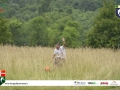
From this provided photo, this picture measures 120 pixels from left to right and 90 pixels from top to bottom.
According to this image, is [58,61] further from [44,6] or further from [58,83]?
[44,6]

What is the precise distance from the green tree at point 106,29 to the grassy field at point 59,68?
25.4 m

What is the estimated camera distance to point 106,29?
39.1m

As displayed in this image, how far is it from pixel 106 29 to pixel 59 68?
28.9 metres

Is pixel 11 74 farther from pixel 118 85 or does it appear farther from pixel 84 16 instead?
pixel 84 16

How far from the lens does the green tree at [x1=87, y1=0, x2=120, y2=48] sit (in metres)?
37.9

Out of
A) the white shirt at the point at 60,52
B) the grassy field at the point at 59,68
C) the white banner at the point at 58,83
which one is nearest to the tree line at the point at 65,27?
the grassy field at the point at 59,68

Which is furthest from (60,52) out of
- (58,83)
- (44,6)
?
(44,6)

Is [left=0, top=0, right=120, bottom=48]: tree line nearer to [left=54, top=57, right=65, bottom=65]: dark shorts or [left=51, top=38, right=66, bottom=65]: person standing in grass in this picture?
[left=51, top=38, right=66, bottom=65]: person standing in grass

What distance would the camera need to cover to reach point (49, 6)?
143000mm

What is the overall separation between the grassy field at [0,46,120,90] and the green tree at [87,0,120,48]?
83.3 feet

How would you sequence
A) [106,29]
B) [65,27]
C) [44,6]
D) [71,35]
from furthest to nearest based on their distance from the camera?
[44,6], [65,27], [71,35], [106,29]

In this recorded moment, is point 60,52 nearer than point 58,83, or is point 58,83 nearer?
point 58,83

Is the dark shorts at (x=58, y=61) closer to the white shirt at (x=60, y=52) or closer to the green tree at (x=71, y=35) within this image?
the white shirt at (x=60, y=52)

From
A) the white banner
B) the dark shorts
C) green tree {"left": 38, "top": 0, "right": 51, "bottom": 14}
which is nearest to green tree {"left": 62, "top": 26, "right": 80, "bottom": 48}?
the dark shorts
